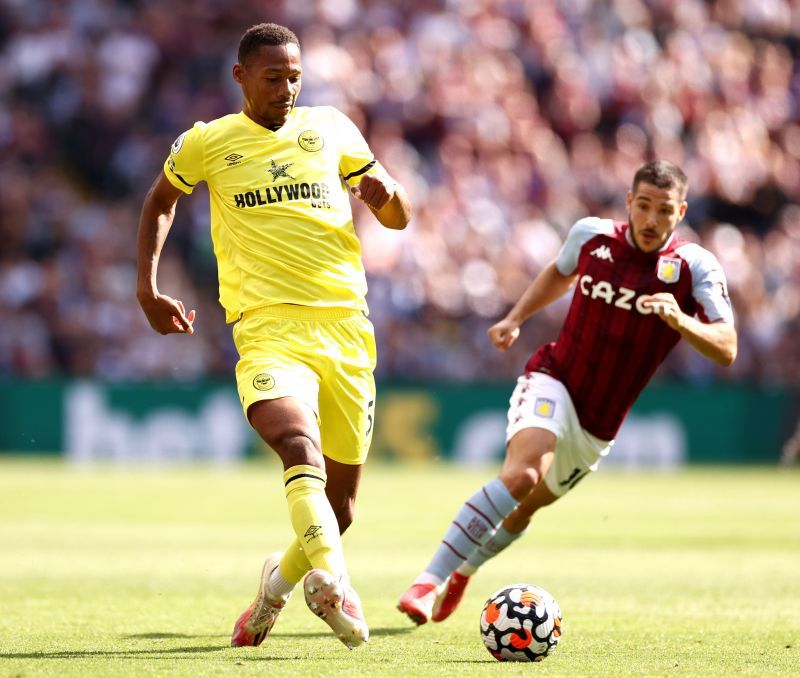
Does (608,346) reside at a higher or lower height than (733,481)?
higher

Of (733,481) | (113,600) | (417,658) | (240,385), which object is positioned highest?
(240,385)

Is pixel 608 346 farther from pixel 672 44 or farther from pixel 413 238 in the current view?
pixel 672 44

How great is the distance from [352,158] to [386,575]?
3.90m

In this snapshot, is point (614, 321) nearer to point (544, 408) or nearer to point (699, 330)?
point (544, 408)

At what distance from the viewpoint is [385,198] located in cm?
703

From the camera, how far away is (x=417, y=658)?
22.2ft

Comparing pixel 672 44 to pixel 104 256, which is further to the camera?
pixel 672 44

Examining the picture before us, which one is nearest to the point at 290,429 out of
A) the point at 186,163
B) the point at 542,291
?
the point at 186,163

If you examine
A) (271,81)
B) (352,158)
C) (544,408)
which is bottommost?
(544,408)

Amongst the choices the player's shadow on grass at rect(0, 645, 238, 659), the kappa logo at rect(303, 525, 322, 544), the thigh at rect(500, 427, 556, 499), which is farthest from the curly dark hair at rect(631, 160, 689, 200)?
the player's shadow on grass at rect(0, 645, 238, 659)

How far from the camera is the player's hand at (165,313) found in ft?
23.1

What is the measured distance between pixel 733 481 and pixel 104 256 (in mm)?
9068

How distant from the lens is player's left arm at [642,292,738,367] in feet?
23.6

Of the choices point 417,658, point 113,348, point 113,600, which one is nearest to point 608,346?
point 417,658
